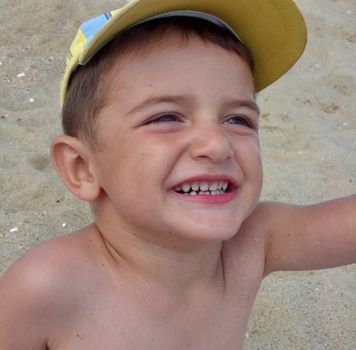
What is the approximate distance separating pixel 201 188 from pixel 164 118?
0.15 metres

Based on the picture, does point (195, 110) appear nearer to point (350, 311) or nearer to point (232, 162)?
point (232, 162)

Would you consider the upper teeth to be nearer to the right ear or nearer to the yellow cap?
the right ear

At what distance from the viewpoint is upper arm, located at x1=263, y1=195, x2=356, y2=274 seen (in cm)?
151

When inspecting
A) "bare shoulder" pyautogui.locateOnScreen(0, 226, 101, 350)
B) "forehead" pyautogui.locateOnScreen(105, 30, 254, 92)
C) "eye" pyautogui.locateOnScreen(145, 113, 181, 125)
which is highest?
"forehead" pyautogui.locateOnScreen(105, 30, 254, 92)

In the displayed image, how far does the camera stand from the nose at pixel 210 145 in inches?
48.3

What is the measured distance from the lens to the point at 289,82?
347 centimetres

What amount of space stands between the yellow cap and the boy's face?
0.06 m

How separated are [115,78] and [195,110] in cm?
17

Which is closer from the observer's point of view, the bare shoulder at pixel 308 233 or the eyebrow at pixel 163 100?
the eyebrow at pixel 163 100

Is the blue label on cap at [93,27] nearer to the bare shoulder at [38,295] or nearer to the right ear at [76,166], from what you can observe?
the right ear at [76,166]

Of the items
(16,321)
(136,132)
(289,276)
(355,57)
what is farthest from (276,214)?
(355,57)

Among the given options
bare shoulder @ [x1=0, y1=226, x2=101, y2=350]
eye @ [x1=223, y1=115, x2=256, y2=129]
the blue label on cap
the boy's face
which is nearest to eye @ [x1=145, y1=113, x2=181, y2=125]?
the boy's face

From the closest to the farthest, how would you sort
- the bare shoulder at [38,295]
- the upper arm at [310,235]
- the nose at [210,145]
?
the nose at [210,145]
the bare shoulder at [38,295]
the upper arm at [310,235]

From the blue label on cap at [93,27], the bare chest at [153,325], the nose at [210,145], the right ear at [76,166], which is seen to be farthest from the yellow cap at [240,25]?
the bare chest at [153,325]
